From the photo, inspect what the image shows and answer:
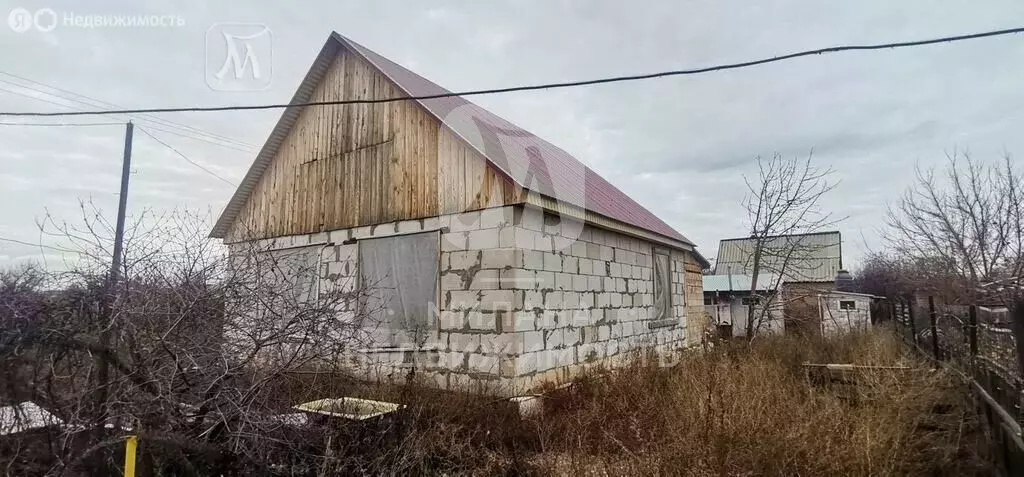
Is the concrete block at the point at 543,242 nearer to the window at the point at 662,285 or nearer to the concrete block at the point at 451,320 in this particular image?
the concrete block at the point at 451,320

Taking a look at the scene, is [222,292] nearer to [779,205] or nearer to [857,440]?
[857,440]

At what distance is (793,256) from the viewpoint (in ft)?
50.2

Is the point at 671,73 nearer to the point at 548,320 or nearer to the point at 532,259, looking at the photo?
the point at 532,259

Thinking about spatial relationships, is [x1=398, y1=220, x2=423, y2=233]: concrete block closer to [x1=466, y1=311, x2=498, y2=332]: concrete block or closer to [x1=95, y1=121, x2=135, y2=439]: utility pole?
[x1=466, y1=311, x2=498, y2=332]: concrete block

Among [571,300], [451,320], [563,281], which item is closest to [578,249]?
A: [563,281]

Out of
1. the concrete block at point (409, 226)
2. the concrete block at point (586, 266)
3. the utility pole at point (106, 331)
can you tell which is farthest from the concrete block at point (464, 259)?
the utility pole at point (106, 331)

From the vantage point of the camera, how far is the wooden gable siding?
23.3 feet

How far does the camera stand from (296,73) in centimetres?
921

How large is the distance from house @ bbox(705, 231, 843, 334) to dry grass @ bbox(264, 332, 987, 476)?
326 inches

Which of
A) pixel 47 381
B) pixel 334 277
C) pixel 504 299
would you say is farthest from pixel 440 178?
pixel 47 381

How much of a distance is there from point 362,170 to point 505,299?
358 cm

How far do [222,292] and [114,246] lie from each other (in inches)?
63.5

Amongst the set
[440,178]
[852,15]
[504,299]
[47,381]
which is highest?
[852,15]

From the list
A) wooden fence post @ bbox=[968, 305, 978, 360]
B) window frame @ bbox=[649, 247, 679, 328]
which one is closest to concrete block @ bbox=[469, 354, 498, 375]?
window frame @ bbox=[649, 247, 679, 328]
